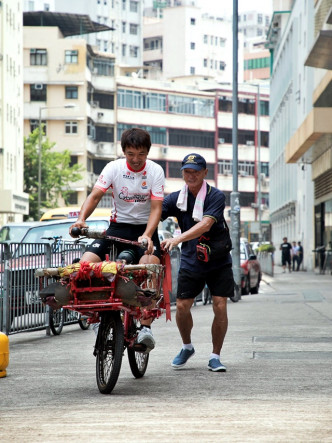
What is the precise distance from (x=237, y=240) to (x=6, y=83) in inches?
1914

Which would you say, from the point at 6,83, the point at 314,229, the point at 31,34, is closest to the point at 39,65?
the point at 31,34

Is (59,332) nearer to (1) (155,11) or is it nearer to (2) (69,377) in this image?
(2) (69,377)

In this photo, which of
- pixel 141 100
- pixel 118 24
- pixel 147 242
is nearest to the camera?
pixel 147 242

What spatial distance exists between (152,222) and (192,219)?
1034mm

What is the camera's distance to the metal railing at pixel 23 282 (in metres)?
13.6

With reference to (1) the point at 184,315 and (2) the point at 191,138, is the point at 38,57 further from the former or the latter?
(1) the point at 184,315

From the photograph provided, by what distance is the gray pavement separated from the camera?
661cm

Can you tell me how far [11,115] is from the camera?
7656cm

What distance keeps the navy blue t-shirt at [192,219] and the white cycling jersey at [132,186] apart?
0.66m

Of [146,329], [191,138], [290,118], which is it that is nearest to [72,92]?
[191,138]

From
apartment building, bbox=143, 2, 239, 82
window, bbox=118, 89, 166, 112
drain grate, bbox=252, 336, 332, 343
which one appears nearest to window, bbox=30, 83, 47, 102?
window, bbox=118, 89, 166, 112

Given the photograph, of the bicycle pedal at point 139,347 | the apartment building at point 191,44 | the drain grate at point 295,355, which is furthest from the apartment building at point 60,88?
the bicycle pedal at point 139,347

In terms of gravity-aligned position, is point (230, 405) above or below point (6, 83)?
below

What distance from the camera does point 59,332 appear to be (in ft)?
50.4
